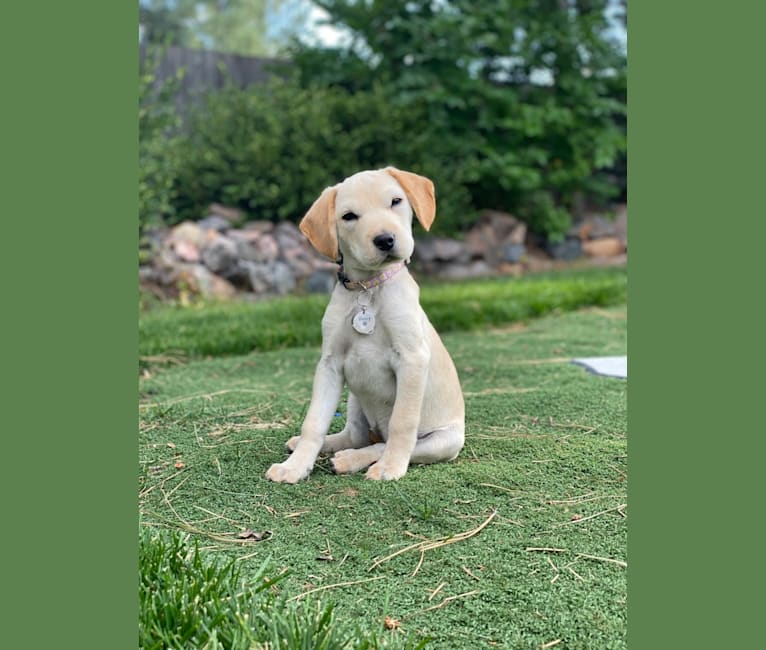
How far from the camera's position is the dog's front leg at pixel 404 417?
326cm

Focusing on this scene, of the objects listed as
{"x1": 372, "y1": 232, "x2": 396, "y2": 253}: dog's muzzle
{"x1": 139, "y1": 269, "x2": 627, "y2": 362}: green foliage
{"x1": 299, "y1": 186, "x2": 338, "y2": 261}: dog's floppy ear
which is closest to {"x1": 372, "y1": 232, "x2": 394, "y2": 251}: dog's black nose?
{"x1": 372, "y1": 232, "x2": 396, "y2": 253}: dog's muzzle

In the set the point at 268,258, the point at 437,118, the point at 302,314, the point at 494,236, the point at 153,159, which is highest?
the point at 437,118

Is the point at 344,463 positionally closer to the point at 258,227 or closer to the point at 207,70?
the point at 258,227

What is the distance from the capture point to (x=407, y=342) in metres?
3.36

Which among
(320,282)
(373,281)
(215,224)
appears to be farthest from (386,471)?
(215,224)

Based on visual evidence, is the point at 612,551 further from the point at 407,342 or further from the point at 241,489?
the point at 241,489

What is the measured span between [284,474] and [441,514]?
70cm

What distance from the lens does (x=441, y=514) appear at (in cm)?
288

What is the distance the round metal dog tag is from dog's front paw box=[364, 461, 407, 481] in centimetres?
54

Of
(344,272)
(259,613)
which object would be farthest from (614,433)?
(259,613)

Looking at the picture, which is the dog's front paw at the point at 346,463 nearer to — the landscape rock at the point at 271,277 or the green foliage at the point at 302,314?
the green foliage at the point at 302,314

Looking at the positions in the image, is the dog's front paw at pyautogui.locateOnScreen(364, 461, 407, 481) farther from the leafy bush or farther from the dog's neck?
the leafy bush

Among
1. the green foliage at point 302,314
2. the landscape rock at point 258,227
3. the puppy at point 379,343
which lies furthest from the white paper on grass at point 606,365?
the landscape rock at point 258,227

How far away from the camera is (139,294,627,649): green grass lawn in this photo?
7.28 feet
